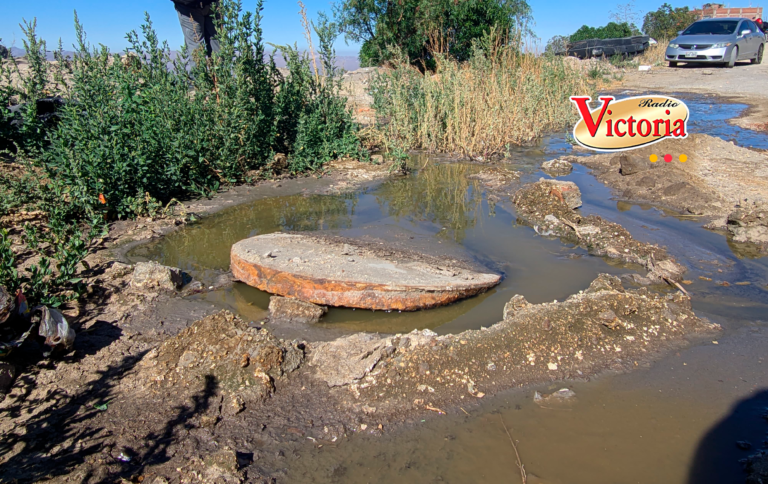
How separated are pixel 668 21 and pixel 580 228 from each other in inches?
1170

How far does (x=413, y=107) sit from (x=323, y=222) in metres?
4.03

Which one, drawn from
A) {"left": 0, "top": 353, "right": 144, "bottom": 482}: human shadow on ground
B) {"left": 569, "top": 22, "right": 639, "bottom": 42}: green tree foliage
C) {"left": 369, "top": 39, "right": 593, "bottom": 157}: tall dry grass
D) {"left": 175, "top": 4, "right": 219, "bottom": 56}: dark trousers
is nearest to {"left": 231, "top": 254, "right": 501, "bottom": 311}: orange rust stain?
{"left": 0, "top": 353, "right": 144, "bottom": 482}: human shadow on ground

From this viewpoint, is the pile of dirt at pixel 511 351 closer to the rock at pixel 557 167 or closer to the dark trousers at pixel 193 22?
the rock at pixel 557 167

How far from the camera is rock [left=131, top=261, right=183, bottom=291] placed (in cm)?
385

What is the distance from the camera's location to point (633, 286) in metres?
3.89

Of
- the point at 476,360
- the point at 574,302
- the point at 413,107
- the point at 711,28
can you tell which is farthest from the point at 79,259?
the point at 711,28

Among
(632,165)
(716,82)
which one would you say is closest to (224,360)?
(632,165)

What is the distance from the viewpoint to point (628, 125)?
8.21m

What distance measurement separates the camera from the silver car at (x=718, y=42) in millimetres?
15703

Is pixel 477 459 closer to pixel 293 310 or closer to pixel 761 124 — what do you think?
pixel 293 310

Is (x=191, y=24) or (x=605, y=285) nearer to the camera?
(x=605, y=285)

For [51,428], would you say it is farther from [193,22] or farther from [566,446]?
[193,22]

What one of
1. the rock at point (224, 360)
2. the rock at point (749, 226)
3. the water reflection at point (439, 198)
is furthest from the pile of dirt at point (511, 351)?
the water reflection at point (439, 198)

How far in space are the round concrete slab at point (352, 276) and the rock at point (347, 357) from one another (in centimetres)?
45
